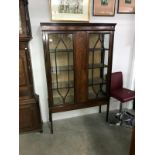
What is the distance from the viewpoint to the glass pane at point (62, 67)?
6.70 feet

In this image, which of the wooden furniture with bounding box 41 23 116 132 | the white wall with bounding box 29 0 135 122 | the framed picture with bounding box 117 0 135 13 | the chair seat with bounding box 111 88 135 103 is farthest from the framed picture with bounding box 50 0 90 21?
the chair seat with bounding box 111 88 135 103

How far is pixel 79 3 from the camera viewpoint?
2.19 meters

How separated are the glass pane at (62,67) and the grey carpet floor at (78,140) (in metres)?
0.49

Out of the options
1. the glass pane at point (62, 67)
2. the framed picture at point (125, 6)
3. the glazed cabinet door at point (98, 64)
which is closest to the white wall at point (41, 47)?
the framed picture at point (125, 6)

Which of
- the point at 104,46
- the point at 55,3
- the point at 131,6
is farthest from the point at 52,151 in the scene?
the point at 131,6

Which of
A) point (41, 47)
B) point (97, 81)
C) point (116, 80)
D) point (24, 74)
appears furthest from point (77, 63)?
point (116, 80)

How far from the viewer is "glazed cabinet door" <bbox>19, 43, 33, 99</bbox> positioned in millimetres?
1935

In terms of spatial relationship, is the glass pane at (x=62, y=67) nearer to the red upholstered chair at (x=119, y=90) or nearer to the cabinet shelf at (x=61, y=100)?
the cabinet shelf at (x=61, y=100)

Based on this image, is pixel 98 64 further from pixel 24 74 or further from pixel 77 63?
pixel 24 74

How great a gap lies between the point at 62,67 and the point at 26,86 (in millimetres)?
571

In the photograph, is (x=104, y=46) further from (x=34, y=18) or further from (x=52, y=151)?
(x=52, y=151)

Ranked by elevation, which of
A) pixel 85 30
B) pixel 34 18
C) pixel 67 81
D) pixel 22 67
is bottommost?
pixel 67 81

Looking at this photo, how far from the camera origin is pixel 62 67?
221 cm
